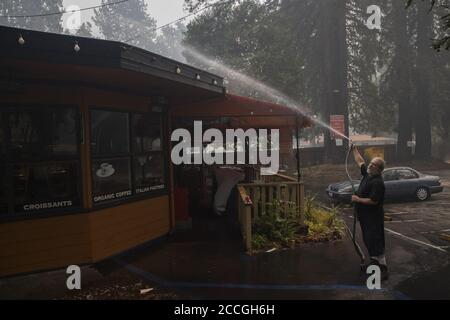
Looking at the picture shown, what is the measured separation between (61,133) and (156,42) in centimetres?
11538

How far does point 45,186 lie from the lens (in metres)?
6.26

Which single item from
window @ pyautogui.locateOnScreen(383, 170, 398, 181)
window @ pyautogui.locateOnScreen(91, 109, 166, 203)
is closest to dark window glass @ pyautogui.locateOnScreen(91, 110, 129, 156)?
window @ pyautogui.locateOnScreen(91, 109, 166, 203)

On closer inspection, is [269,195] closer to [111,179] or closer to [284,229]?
[284,229]

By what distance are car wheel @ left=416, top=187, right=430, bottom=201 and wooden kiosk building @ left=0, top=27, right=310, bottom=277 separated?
35.0 ft

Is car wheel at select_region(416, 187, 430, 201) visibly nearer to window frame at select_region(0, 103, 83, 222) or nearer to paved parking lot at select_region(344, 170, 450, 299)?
paved parking lot at select_region(344, 170, 450, 299)

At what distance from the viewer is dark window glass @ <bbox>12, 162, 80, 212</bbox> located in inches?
239

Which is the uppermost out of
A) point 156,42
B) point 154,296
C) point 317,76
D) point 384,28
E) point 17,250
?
point 156,42

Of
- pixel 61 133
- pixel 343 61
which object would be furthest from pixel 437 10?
pixel 61 133

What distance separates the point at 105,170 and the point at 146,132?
4.44ft

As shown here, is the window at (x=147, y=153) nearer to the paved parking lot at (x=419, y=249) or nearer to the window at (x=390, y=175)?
the paved parking lot at (x=419, y=249)

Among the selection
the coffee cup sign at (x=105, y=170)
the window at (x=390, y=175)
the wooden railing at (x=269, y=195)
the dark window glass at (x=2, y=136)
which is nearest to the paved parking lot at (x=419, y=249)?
the window at (x=390, y=175)

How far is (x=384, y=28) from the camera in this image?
3212 centimetres

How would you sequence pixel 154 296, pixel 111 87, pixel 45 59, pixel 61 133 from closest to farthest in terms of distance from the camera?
pixel 45 59 → pixel 154 296 → pixel 61 133 → pixel 111 87

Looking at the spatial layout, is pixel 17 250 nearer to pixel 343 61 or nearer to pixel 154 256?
pixel 154 256
